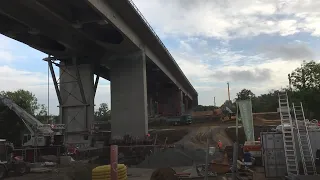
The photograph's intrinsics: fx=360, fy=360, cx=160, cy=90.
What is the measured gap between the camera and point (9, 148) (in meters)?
24.4

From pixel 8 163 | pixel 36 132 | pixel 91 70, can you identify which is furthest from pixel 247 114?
pixel 91 70

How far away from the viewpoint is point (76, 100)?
138 feet

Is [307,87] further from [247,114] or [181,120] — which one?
[247,114]

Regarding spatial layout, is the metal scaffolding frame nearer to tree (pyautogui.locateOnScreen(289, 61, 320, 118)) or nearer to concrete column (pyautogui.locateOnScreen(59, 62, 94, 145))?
concrete column (pyautogui.locateOnScreen(59, 62, 94, 145))

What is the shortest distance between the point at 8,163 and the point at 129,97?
18.4m

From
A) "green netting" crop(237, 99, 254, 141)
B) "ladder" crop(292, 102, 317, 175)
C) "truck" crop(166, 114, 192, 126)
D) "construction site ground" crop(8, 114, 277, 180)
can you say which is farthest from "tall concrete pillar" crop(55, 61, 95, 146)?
"truck" crop(166, 114, 192, 126)

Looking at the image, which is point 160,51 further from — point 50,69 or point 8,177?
point 8,177

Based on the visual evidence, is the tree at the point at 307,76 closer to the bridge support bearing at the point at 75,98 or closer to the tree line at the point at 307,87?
the tree line at the point at 307,87

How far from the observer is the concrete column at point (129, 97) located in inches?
1588

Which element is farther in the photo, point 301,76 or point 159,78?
point 159,78

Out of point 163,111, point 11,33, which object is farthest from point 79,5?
point 163,111

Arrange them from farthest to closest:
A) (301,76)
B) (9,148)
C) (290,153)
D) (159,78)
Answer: (159,78)
(301,76)
(9,148)
(290,153)

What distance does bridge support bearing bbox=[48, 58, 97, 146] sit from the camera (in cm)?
4122

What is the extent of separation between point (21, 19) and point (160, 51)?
23.1 m
